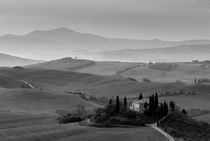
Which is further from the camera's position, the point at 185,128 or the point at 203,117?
the point at 203,117

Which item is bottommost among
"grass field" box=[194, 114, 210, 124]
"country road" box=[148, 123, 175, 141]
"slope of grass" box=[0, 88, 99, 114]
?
"country road" box=[148, 123, 175, 141]

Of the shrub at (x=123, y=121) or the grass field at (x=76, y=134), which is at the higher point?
the shrub at (x=123, y=121)

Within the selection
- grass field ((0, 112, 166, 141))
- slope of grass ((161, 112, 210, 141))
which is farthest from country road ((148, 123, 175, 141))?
slope of grass ((161, 112, 210, 141))

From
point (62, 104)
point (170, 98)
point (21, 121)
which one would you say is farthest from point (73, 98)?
point (21, 121)

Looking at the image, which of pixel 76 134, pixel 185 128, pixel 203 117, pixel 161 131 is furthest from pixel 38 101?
pixel 76 134

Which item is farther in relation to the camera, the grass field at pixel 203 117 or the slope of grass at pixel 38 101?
the slope of grass at pixel 38 101

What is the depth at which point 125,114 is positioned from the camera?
343 ft

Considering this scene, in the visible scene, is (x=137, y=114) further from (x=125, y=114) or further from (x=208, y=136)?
(x=208, y=136)

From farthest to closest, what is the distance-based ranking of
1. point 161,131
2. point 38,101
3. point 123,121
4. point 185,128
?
point 38,101 < point 185,128 < point 123,121 < point 161,131

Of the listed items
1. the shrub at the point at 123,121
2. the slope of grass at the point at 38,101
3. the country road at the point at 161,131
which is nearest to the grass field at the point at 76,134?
the country road at the point at 161,131

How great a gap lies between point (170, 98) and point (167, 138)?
94471mm

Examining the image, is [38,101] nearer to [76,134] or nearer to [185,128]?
[185,128]

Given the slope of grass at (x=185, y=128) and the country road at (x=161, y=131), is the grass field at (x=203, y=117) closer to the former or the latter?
the slope of grass at (x=185, y=128)

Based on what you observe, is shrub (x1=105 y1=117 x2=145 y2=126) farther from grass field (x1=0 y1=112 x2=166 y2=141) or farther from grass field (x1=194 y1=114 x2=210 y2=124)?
grass field (x1=194 y1=114 x2=210 y2=124)
